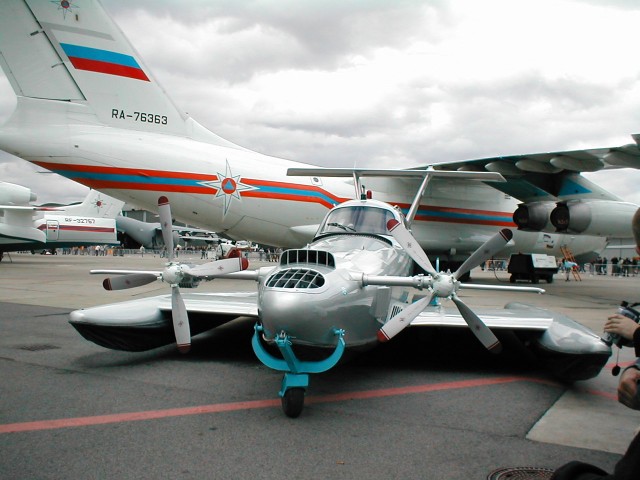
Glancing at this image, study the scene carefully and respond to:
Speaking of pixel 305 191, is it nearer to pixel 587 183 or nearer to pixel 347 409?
pixel 587 183

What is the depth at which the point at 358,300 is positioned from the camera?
5.36 meters

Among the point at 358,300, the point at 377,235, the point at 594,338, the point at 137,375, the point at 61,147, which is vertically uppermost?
the point at 61,147

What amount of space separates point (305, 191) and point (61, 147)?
7018mm

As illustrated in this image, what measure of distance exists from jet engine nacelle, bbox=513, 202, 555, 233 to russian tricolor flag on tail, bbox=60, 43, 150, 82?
13.8 m

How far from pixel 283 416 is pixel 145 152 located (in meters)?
10.7

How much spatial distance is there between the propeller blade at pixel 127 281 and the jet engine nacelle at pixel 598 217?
1480 centimetres

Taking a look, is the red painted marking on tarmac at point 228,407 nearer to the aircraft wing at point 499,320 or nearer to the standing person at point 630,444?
the aircraft wing at point 499,320

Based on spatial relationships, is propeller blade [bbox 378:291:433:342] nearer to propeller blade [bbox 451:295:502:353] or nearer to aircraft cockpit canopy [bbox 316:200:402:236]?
propeller blade [bbox 451:295:502:353]

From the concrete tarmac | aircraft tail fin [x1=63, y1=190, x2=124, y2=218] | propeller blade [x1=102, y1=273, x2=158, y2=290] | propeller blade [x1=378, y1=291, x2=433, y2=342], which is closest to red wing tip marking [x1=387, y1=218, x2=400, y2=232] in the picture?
propeller blade [x1=378, y1=291, x2=433, y2=342]

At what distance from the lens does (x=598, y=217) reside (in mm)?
16562

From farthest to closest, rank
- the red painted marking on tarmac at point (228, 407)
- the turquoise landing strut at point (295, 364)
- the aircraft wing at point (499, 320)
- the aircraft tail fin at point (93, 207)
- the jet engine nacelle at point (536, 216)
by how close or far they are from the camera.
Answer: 1. the aircraft tail fin at point (93, 207)
2. the jet engine nacelle at point (536, 216)
3. the aircraft wing at point (499, 320)
4. the turquoise landing strut at point (295, 364)
5. the red painted marking on tarmac at point (228, 407)

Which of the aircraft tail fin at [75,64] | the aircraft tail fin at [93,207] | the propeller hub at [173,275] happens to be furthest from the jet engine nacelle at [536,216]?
the aircraft tail fin at [93,207]

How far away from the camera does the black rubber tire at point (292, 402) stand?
185 inches

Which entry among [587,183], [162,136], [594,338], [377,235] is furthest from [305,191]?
[594,338]
